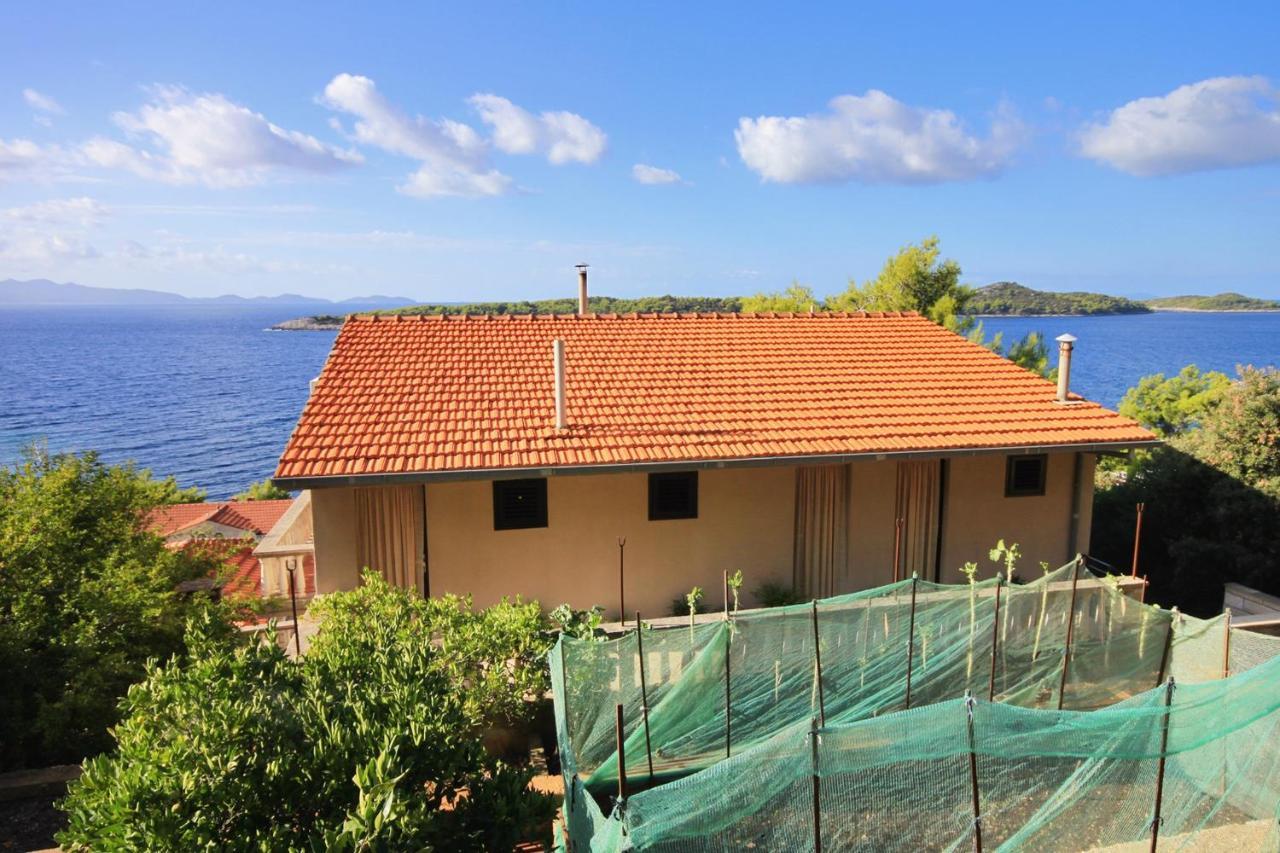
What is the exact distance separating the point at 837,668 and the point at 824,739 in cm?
265

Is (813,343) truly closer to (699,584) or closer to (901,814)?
(699,584)

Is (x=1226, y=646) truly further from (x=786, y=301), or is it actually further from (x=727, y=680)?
(x=786, y=301)

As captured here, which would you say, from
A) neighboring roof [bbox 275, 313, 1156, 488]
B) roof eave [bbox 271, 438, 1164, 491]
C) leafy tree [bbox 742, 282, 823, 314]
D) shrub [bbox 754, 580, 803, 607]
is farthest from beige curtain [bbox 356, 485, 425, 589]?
leafy tree [bbox 742, 282, 823, 314]

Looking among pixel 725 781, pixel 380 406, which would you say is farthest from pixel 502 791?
pixel 380 406

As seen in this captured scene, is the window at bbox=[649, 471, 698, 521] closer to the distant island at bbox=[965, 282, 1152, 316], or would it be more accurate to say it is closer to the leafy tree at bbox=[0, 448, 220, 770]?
the leafy tree at bbox=[0, 448, 220, 770]

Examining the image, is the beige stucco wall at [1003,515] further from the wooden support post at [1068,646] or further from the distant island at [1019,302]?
the distant island at [1019,302]

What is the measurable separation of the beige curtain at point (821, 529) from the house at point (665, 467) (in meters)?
0.02

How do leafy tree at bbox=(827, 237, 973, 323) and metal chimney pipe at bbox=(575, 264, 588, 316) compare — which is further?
leafy tree at bbox=(827, 237, 973, 323)

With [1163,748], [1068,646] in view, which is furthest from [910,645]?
[1163,748]

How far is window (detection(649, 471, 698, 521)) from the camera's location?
1098 centimetres

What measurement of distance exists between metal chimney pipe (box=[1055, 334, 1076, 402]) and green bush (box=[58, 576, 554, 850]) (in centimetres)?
1013

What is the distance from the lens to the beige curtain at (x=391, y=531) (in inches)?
397

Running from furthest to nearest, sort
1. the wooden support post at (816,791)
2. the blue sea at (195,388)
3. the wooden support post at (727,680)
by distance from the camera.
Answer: the blue sea at (195,388)
the wooden support post at (727,680)
the wooden support post at (816,791)

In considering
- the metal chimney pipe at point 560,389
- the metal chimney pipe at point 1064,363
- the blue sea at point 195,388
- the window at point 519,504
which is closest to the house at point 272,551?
the window at point 519,504
